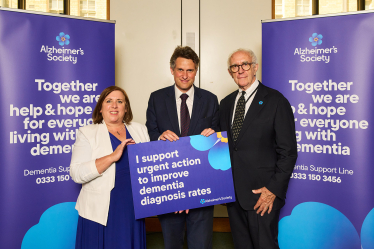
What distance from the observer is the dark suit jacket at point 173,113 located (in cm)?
196

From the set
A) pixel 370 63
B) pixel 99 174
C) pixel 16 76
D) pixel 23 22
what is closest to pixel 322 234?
pixel 370 63

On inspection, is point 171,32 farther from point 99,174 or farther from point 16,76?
point 99,174

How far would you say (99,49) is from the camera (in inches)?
105

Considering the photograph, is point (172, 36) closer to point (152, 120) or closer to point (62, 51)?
point (62, 51)

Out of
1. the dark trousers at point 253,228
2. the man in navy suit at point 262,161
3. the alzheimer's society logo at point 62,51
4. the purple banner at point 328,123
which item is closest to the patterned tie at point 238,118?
the man in navy suit at point 262,161

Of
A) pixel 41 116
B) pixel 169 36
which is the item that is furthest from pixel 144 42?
pixel 41 116

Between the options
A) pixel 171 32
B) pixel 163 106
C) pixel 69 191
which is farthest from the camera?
pixel 171 32

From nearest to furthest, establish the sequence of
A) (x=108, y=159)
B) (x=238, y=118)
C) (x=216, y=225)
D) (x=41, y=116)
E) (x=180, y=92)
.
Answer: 1. (x=108, y=159)
2. (x=238, y=118)
3. (x=180, y=92)
4. (x=41, y=116)
5. (x=216, y=225)

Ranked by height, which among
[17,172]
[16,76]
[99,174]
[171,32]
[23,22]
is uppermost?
[171,32]

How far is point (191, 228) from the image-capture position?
1956 millimetres

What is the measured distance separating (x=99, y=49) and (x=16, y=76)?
32.1 inches

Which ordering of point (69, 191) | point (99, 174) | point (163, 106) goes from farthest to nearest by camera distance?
point (69, 191), point (163, 106), point (99, 174)

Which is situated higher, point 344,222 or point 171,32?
point 171,32

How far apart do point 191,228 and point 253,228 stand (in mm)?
469
